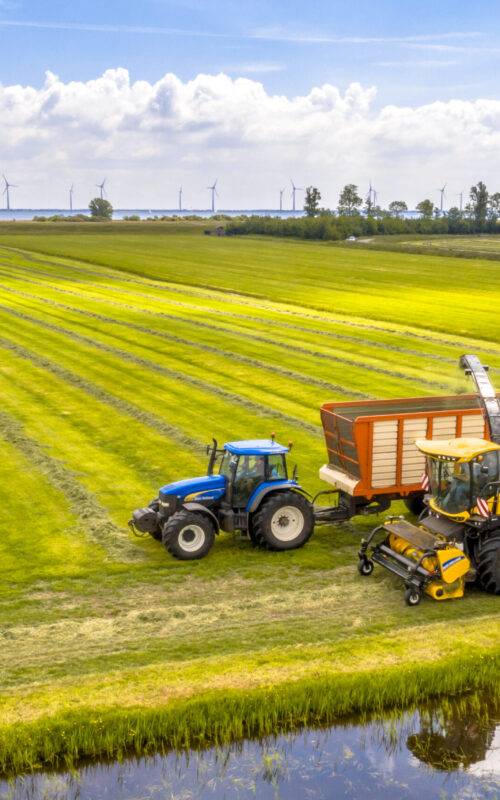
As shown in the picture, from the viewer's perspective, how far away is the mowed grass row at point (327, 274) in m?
59.4

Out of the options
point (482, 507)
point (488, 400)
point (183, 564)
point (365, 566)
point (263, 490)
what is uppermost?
point (488, 400)

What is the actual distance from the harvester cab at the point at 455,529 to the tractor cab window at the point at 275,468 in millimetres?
2698

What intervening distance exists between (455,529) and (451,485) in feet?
2.66

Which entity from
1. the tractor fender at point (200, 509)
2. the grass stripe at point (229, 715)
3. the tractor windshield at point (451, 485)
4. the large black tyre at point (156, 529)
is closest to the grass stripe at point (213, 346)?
the large black tyre at point (156, 529)

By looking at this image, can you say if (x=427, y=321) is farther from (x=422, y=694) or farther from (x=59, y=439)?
(x=422, y=694)

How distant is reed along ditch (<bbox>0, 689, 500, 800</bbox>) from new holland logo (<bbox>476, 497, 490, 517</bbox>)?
166 inches

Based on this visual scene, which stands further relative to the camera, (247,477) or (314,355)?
(314,355)

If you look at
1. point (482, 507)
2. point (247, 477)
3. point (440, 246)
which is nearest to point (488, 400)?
point (482, 507)

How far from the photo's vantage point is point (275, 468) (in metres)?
18.7

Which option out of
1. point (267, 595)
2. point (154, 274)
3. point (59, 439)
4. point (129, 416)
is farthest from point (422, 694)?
point (154, 274)

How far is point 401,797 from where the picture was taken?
1151cm

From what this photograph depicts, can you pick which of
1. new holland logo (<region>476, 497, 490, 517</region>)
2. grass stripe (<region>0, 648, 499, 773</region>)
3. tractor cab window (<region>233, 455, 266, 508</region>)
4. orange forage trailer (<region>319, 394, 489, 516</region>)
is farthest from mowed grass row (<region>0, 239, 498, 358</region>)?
grass stripe (<region>0, 648, 499, 773</region>)

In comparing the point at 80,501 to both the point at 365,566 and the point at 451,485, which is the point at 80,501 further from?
the point at 451,485

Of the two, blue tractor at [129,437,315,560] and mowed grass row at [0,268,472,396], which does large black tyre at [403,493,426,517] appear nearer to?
blue tractor at [129,437,315,560]
